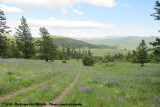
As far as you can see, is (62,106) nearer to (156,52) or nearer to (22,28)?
(156,52)

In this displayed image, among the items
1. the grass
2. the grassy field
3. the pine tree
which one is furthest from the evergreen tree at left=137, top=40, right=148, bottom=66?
the pine tree

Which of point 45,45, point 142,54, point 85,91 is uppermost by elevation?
point 45,45

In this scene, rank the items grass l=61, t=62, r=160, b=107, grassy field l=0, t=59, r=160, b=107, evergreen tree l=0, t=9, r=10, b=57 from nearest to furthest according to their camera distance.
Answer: grass l=61, t=62, r=160, b=107
grassy field l=0, t=59, r=160, b=107
evergreen tree l=0, t=9, r=10, b=57

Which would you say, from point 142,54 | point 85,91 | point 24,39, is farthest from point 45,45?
point 142,54

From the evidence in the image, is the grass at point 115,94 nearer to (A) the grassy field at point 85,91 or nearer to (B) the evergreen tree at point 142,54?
(A) the grassy field at point 85,91

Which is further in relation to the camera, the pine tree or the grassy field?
the pine tree

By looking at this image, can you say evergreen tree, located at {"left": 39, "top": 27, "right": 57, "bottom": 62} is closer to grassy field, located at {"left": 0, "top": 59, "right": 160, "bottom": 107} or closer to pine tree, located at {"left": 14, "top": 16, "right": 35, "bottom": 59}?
pine tree, located at {"left": 14, "top": 16, "right": 35, "bottom": 59}

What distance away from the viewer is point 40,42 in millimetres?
37250

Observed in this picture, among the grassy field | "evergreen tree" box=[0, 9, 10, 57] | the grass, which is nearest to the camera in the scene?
the grass

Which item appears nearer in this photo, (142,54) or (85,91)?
(85,91)

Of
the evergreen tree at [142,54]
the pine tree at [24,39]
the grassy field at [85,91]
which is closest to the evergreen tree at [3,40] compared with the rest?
the pine tree at [24,39]

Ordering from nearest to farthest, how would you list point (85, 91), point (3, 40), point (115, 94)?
point (115, 94) → point (85, 91) → point (3, 40)

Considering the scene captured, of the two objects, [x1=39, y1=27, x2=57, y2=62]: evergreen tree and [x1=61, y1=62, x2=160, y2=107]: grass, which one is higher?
[x1=39, y1=27, x2=57, y2=62]: evergreen tree

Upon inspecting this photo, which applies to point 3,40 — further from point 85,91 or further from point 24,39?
point 85,91
